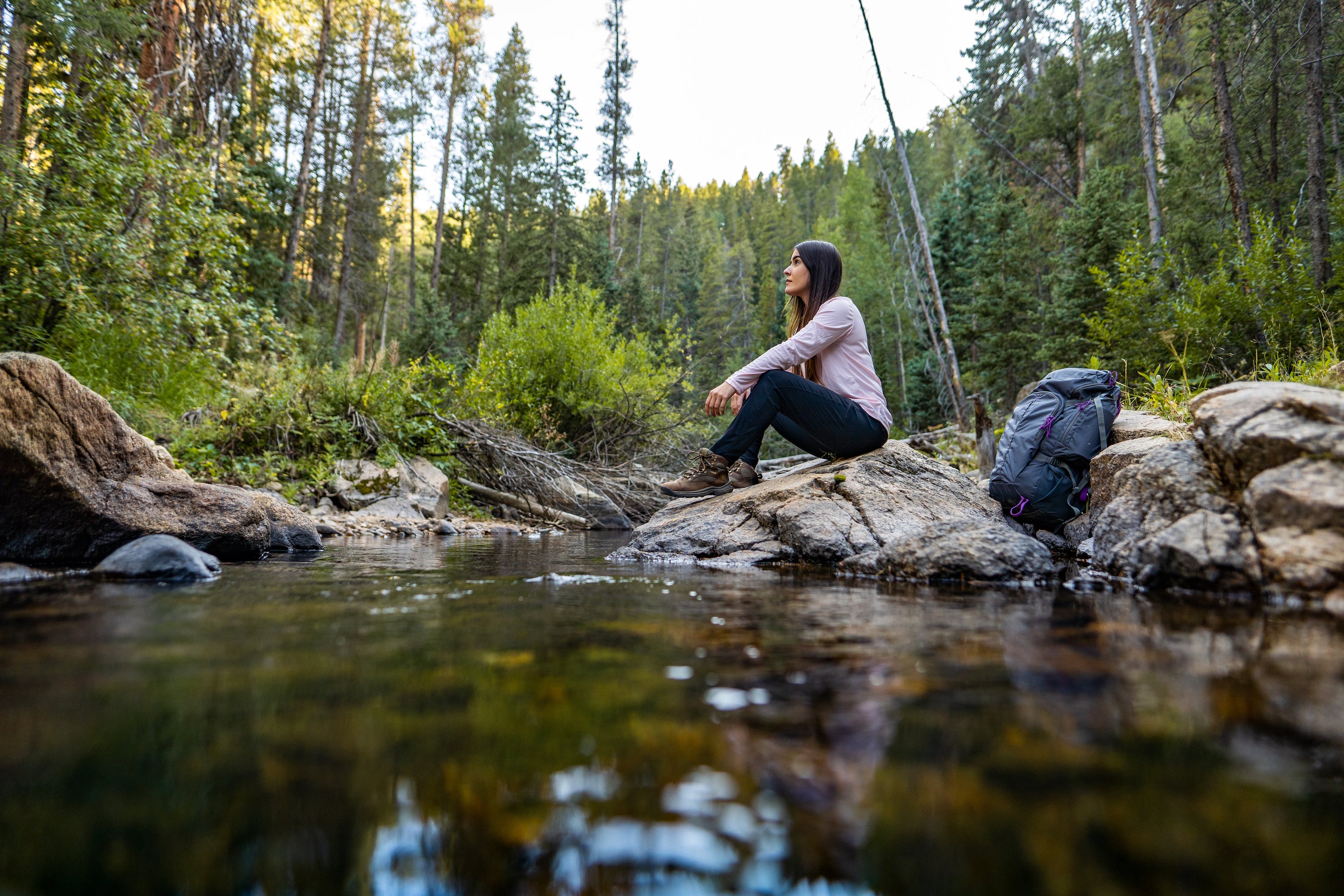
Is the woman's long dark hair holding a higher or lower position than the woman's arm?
higher

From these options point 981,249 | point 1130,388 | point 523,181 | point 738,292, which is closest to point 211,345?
point 1130,388

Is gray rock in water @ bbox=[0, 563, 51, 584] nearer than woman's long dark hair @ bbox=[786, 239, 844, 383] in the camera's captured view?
Yes

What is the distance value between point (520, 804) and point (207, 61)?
489 inches

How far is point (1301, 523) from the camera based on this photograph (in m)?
2.36

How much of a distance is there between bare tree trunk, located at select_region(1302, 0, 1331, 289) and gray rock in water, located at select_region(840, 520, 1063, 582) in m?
10.1

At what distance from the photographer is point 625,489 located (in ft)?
32.2

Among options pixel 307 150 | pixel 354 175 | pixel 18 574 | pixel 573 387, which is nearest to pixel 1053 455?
pixel 18 574

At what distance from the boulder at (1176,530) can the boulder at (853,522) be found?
377 millimetres

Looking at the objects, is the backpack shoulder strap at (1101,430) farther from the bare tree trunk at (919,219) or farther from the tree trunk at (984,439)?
the bare tree trunk at (919,219)

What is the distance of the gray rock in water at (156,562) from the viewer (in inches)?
124

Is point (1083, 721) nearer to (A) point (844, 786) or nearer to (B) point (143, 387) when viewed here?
(A) point (844, 786)

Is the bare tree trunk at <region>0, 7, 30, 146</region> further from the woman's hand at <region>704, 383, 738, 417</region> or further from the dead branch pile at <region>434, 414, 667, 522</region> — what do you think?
the woman's hand at <region>704, 383, 738, 417</region>

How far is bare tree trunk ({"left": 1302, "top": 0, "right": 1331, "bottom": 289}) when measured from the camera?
9695mm

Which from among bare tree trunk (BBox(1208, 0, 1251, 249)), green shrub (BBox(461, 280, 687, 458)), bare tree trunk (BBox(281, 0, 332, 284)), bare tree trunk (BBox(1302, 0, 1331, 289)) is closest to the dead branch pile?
green shrub (BBox(461, 280, 687, 458))
